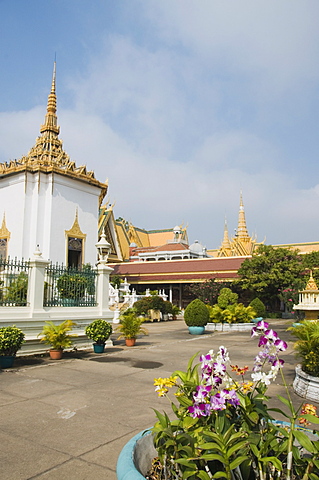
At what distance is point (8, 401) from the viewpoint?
5730 mm

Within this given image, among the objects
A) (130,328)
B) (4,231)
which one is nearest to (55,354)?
(130,328)

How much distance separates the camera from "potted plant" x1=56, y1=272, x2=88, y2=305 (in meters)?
10.9

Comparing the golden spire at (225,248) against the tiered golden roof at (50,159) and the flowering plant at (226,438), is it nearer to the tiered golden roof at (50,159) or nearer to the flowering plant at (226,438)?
the tiered golden roof at (50,159)

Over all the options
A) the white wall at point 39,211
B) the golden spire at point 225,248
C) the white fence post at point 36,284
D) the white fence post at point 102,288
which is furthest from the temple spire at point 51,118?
the golden spire at point 225,248

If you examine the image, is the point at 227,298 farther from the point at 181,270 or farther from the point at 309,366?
the point at 309,366

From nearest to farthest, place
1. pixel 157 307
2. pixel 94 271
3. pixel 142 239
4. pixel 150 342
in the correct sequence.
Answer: pixel 94 271 < pixel 150 342 < pixel 157 307 < pixel 142 239

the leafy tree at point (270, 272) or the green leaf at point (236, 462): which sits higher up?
the leafy tree at point (270, 272)

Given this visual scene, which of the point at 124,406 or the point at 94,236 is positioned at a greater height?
the point at 94,236

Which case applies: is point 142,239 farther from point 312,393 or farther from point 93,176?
point 312,393

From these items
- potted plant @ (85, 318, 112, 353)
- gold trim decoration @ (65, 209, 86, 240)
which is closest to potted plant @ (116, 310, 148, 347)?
potted plant @ (85, 318, 112, 353)

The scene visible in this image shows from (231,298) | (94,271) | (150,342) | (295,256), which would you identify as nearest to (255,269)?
(295,256)

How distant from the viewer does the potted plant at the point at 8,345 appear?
8164mm

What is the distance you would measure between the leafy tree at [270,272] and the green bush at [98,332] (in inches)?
641

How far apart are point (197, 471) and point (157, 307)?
71.9ft
